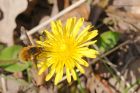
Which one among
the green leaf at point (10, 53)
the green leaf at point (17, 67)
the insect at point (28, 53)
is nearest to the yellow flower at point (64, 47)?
the insect at point (28, 53)

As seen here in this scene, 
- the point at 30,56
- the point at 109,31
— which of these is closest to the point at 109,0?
the point at 109,31

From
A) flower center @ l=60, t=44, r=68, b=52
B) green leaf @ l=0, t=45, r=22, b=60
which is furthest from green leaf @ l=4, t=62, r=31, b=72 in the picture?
flower center @ l=60, t=44, r=68, b=52

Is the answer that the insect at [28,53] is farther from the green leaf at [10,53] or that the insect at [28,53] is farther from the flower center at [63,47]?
the green leaf at [10,53]

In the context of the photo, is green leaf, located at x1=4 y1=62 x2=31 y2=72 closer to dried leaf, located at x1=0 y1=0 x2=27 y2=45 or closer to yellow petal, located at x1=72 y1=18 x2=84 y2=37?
dried leaf, located at x1=0 y1=0 x2=27 y2=45

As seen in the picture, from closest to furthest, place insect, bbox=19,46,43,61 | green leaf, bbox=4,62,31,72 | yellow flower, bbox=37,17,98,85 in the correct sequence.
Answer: insect, bbox=19,46,43,61, yellow flower, bbox=37,17,98,85, green leaf, bbox=4,62,31,72

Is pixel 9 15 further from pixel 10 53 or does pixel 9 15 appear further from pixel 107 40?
pixel 107 40

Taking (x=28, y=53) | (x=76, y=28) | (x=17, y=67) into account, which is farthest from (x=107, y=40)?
(x=28, y=53)

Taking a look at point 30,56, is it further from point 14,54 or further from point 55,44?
point 14,54
